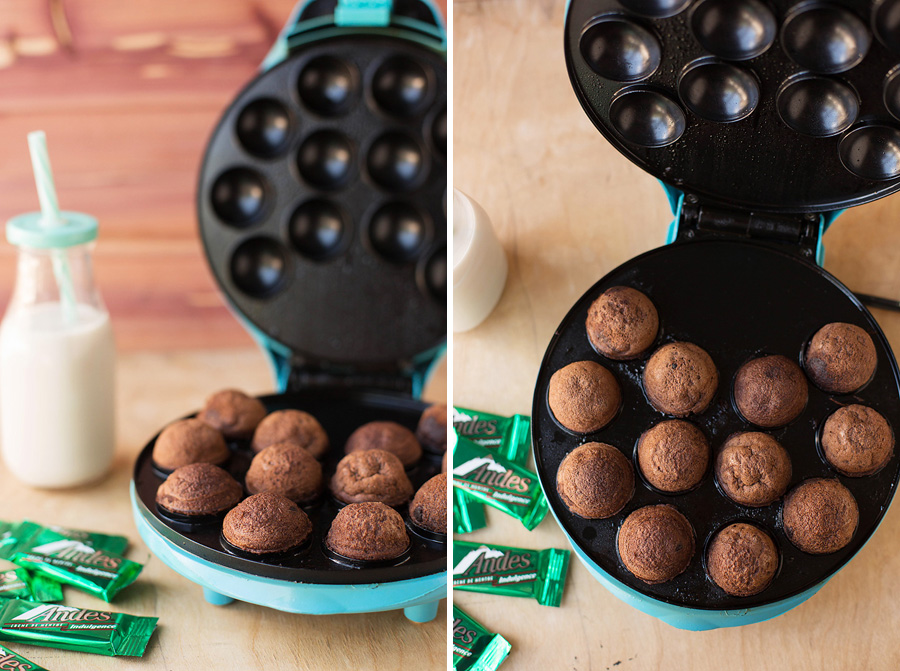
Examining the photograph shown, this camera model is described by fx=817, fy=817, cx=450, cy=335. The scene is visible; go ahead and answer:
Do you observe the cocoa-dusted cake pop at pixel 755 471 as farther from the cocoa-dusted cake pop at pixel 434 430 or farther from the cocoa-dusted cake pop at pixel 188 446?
the cocoa-dusted cake pop at pixel 188 446

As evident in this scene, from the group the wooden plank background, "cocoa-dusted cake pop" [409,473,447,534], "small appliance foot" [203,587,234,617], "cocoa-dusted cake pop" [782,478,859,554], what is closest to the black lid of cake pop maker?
"cocoa-dusted cake pop" [782,478,859,554]

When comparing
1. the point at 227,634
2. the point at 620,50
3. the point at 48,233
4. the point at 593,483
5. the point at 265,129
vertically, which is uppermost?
the point at 620,50

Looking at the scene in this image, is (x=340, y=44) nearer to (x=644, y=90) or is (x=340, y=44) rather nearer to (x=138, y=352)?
(x=644, y=90)

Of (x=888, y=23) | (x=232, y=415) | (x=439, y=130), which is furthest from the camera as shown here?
(x=439, y=130)

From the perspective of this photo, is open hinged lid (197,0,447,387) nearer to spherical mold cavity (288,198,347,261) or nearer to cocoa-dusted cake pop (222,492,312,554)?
Result: spherical mold cavity (288,198,347,261)

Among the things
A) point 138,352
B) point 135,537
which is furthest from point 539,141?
point 138,352

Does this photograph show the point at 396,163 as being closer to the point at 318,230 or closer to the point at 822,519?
the point at 318,230

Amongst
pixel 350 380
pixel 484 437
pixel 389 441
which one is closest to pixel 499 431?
pixel 484 437
